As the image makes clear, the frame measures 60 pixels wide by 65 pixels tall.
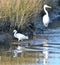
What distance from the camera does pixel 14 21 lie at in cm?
1669

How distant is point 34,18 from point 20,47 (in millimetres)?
3971

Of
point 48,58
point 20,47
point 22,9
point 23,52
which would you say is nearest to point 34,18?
point 22,9

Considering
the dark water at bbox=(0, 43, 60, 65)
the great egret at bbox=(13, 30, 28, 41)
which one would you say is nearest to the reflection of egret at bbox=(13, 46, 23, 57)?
the dark water at bbox=(0, 43, 60, 65)

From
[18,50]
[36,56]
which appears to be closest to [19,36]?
[18,50]

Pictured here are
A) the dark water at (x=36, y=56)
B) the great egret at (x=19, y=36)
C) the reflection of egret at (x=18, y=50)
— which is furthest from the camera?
the great egret at (x=19, y=36)

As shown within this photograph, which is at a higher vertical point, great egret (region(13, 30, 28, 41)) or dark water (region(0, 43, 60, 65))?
great egret (region(13, 30, 28, 41))

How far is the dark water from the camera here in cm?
1138

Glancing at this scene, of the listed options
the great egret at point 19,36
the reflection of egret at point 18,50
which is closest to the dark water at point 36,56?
the reflection of egret at point 18,50

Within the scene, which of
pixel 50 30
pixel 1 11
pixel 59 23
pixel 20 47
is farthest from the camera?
pixel 59 23

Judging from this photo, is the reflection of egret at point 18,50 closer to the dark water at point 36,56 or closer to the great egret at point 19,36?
the dark water at point 36,56

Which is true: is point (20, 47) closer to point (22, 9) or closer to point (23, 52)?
point (23, 52)

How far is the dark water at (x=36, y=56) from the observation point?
11.4m

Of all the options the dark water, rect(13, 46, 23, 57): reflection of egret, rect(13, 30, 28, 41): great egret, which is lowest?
the dark water

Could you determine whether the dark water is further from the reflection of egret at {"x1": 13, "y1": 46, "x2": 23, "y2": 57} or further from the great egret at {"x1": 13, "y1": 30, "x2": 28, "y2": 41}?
the great egret at {"x1": 13, "y1": 30, "x2": 28, "y2": 41}
